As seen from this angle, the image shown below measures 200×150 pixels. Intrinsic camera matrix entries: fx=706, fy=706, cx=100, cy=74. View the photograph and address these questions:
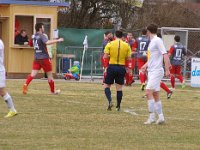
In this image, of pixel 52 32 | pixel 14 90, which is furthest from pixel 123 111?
pixel 52 32

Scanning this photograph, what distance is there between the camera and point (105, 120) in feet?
47.8

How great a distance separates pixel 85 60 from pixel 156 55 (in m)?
18.8

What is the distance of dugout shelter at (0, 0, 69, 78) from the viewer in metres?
31.4

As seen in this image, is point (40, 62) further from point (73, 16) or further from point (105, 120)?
point (73, 16)

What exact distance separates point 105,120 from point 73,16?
30.6 m

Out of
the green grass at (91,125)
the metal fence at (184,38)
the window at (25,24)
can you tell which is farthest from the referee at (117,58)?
the window at (25,24)

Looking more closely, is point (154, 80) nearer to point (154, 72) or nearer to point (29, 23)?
point (154, 72)

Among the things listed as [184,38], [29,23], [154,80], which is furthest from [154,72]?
[29,23]

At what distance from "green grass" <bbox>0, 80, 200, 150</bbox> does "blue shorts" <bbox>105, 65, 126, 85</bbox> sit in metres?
Result: 0.72

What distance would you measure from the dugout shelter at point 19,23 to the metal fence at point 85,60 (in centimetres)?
141

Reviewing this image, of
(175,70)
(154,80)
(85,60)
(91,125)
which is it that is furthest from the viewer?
(85,60)

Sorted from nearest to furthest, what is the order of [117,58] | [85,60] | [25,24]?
[117,58] < [25,24] < [85,60]

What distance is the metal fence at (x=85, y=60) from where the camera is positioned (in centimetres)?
3266

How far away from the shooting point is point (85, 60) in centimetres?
3306
